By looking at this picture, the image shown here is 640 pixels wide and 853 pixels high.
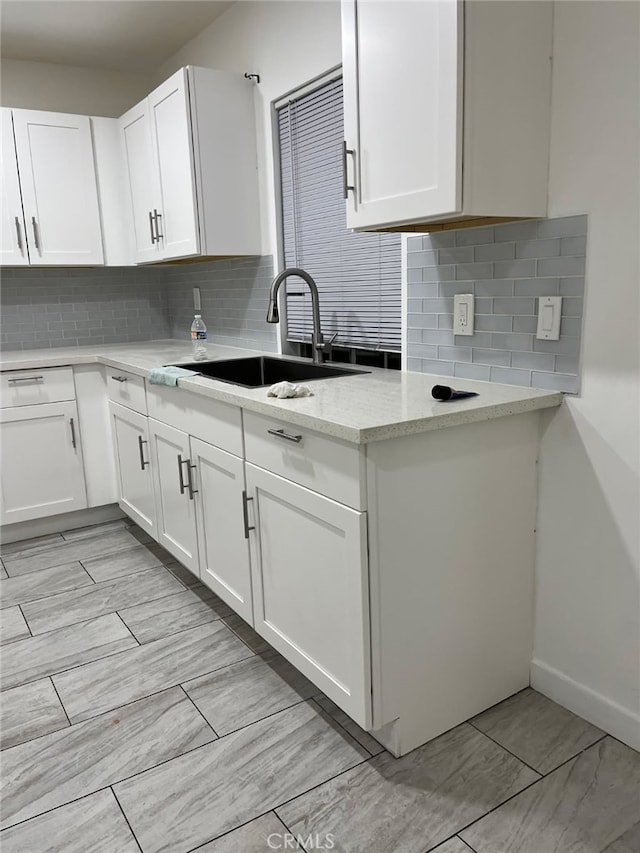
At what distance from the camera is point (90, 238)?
3.47 m

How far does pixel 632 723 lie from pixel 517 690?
1.12 feet

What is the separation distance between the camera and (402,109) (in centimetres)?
163

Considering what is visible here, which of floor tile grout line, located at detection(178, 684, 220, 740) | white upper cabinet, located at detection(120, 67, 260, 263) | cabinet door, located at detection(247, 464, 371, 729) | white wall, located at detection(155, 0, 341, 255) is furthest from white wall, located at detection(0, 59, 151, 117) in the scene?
floor tile grout line, located at detection(178, 684, 220, 740)

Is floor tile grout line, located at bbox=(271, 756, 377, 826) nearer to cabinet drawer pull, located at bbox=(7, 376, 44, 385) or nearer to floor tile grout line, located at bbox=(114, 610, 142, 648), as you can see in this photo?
floor tile grout line, located at bbox=(114, 610, 142, 648)

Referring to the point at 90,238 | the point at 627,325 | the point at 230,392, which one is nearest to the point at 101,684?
the point at 230,392

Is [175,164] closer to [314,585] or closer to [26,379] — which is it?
[26,379]

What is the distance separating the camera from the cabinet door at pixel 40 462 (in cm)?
312

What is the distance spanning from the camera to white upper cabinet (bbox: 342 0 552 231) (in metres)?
1.50

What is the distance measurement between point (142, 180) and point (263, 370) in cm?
121

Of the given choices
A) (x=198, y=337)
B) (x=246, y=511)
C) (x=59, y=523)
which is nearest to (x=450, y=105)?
(x=246, y=511)

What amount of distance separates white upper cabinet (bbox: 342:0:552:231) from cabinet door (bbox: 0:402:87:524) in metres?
2.12

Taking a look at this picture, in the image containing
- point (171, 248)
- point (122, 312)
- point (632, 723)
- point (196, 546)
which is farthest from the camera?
point (122, 312)

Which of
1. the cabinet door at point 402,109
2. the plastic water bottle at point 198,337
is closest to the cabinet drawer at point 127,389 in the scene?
the plastic water bottle at point 198,337

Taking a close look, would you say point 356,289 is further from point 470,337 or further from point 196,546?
point 196,546
